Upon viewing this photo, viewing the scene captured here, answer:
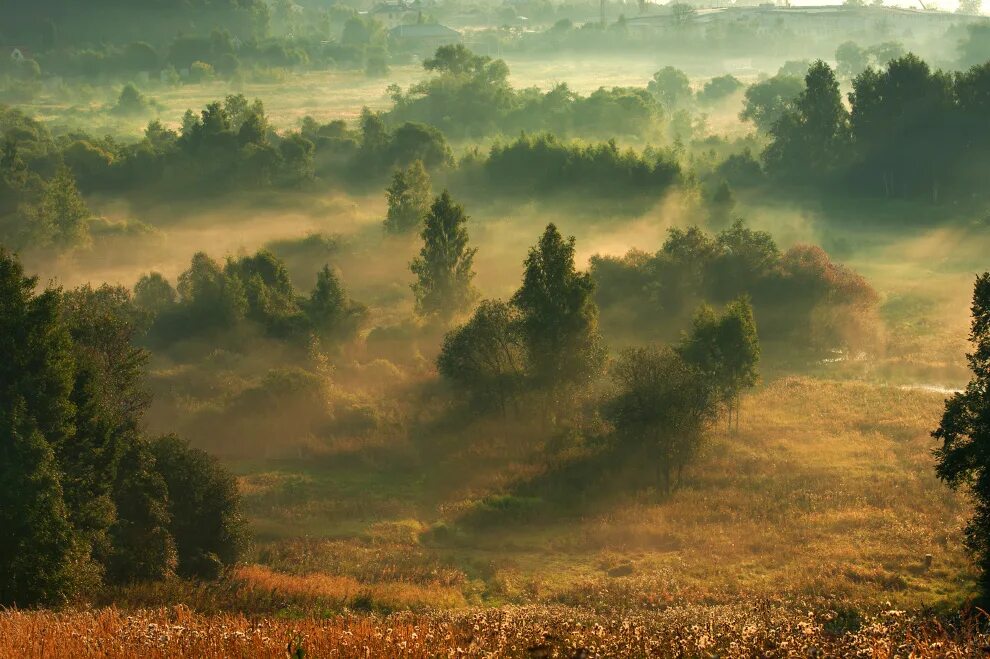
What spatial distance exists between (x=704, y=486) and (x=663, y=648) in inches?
1252

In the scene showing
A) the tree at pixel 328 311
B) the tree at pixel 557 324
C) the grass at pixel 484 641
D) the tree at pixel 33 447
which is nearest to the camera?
Result: the grass at pixel 484 641

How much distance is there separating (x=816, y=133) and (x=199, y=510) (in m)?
99.0

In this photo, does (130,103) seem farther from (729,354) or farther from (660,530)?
(660,530)

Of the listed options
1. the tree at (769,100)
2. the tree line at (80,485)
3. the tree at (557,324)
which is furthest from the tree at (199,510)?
the tree at (769,100)

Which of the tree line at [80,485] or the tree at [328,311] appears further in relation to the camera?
the tree at [328,311]

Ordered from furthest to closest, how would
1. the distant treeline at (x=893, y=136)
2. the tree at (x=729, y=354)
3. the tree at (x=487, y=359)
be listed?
the distant treeline at (x=893, y=136) → the tree at (x=487, y=359) → the tree at (x=729, y=354)

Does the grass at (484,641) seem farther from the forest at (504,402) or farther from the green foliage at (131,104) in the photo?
the green foliage at (131,104)

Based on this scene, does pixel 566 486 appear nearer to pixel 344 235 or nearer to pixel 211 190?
pixel 344 235

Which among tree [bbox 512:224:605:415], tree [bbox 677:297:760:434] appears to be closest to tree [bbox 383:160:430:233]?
tree [bbox 512:224:605:415]

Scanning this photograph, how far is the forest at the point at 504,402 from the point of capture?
2656 centimetres

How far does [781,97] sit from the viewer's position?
15362cm

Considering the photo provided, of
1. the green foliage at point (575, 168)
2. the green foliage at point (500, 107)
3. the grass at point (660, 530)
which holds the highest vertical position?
the green foliage at point (500, 107)

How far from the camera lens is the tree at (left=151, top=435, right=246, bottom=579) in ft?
113

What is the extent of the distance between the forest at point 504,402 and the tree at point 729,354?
24 cm
